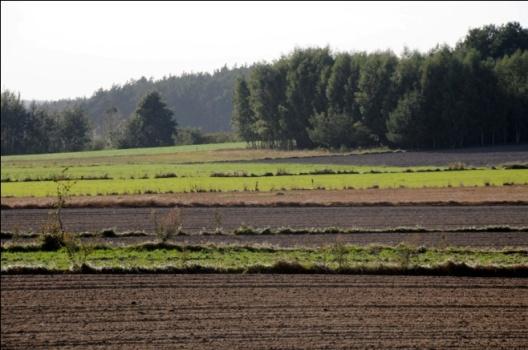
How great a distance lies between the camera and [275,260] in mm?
20516

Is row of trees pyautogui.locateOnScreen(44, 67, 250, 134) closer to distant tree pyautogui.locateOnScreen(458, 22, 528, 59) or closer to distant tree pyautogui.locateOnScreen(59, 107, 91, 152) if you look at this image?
distant tree pyautogui.locateOnScreen(59, 107, 91, 152)

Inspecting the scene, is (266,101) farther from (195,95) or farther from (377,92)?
(195,95)

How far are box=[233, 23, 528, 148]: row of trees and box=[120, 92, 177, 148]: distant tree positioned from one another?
26.5ft

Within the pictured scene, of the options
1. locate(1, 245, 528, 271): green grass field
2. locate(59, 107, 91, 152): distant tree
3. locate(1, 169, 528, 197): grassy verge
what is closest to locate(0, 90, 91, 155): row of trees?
locate(59, 107, 91, 152): distant tree

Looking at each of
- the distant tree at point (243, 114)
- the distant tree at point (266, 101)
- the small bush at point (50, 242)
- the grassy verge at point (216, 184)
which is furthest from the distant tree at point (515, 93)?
the distant tree at point (243, 114)

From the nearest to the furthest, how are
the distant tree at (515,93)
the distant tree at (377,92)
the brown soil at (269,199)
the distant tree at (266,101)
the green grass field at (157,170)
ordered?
1. the distant tree at (515,93)
2. the brown soil at (269,199)
3. the green grass field at (157,170)
4. the distant tree at (377,92)
5. the distant tree at (266,101)

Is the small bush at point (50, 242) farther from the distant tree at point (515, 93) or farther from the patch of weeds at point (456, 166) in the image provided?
the distant tree at point (515, 93)

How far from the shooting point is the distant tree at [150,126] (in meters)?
74.7

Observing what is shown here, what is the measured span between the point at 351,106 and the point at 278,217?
130ft

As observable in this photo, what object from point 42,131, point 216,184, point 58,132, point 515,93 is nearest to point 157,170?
point 216,184

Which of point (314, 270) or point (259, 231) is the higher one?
point (259, 231)

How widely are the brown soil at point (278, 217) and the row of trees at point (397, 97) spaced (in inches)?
92.5

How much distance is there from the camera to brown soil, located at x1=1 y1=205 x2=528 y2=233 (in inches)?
968

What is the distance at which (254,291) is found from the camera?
55.7 ft
